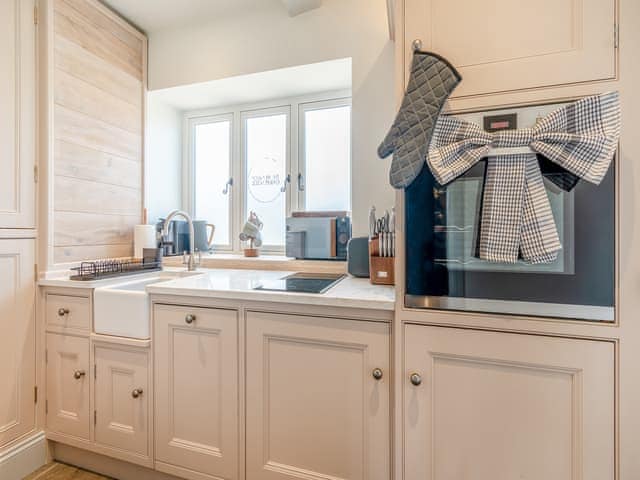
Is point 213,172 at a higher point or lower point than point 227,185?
higher

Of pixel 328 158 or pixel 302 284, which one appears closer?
pixel 302 284

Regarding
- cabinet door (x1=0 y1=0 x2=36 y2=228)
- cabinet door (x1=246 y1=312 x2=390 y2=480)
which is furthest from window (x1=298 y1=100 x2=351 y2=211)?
cabinet door (x1=0 y1=0 x2=36 y2=228)

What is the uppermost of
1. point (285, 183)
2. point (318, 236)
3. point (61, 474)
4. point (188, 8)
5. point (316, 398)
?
point (188, 8)

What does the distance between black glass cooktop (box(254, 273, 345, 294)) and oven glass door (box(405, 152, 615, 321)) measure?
1.28ft

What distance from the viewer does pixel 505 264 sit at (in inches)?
38.8

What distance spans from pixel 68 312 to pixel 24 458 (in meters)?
0.68

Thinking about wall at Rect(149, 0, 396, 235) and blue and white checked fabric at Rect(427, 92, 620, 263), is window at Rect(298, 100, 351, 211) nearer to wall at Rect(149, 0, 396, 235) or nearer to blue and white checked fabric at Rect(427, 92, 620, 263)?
wall at Rect(149, 0, 396, 235)

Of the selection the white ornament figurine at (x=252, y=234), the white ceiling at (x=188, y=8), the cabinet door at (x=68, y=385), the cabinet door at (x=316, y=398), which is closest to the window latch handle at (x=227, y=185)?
the white ornament figurine at (x=252, y=234)

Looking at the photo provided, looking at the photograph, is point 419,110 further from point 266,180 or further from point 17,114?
point 17,114

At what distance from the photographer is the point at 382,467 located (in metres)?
1.14

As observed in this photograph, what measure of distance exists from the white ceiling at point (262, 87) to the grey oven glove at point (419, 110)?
3.08ft

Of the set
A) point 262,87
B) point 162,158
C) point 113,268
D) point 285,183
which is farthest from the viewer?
point 162,158

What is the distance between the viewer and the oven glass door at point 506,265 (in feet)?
2.99

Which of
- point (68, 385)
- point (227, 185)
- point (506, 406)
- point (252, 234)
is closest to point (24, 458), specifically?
point (68, 385)
